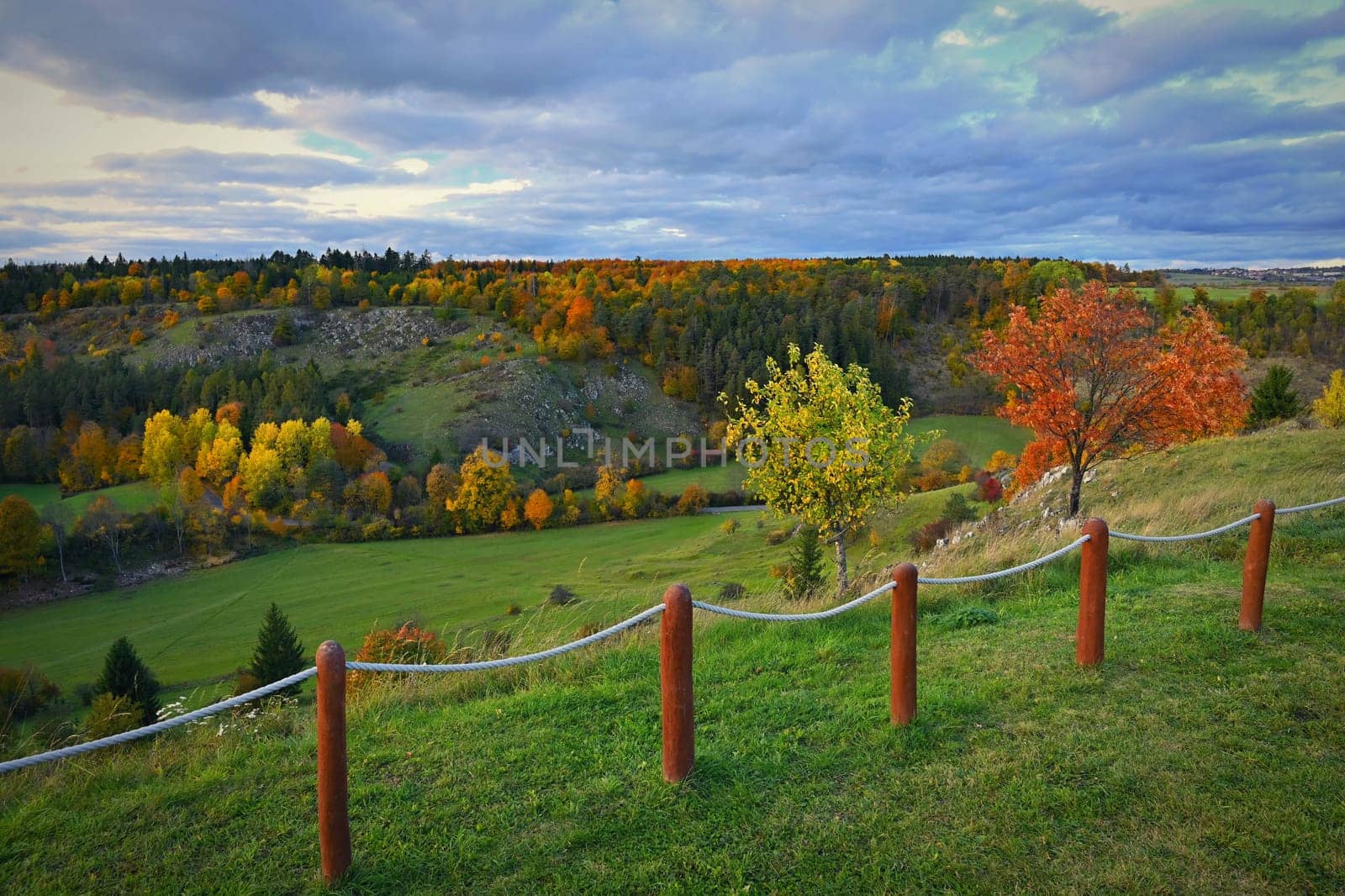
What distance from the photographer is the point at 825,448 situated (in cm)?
2866

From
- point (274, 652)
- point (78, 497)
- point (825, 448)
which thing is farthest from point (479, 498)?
point (825, 448)

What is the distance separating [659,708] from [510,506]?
81.3m

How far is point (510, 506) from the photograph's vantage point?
85562 millimetres

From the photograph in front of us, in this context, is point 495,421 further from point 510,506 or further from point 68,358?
point 68,358

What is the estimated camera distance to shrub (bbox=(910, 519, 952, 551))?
42188 mm

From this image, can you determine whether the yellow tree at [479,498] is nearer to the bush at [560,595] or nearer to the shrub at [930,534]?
the bush at [560,595]

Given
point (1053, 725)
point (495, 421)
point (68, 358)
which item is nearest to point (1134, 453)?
point (1053, 725)

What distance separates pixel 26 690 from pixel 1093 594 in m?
51.7

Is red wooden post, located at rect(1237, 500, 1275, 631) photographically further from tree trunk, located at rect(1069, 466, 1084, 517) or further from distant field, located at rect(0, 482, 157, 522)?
distant field, located at rect(0, 482, 157, 522)

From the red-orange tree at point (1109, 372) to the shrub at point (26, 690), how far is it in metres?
46.6

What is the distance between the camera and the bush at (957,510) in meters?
46.7

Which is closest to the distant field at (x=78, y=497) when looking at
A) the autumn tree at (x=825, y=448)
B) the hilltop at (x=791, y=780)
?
the autumn tree at (x=825, y=448)

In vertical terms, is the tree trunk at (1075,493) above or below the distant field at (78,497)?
above

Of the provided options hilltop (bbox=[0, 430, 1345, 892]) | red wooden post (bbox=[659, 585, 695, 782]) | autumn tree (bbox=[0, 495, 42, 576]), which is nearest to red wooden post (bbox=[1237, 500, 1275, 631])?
hilltop (bbox=[0, 430, 1345, 892])
